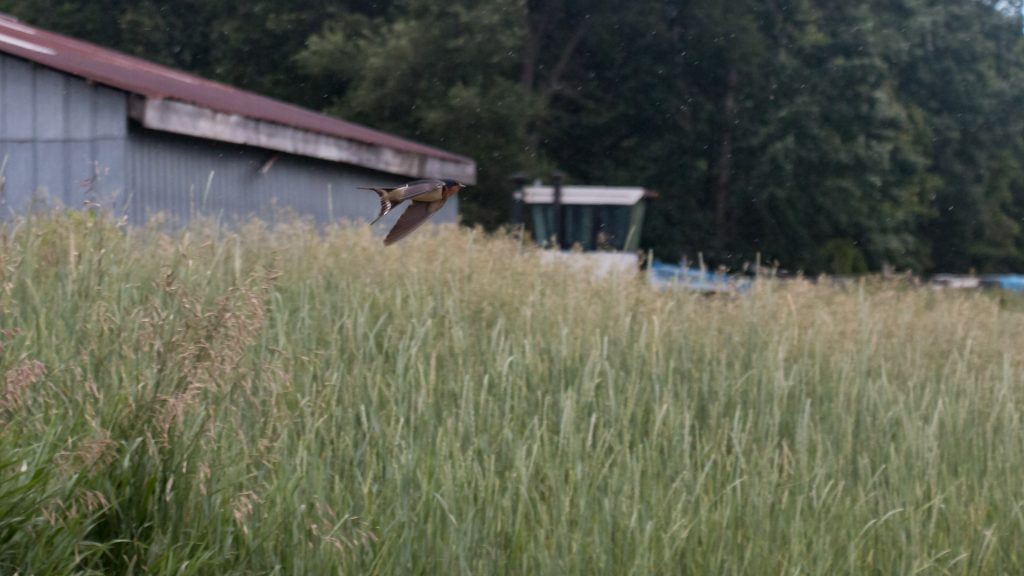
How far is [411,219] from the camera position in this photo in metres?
1.97

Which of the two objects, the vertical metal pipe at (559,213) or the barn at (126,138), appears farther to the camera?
the vertical metal pipe at (559,213)

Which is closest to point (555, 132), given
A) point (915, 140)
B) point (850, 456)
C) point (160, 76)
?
point (915, 140)

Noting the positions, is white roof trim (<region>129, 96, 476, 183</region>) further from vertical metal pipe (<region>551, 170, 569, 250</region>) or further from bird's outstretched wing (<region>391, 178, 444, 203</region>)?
bird's outstretched wing (<region>391, 178, 444, 203</region>)

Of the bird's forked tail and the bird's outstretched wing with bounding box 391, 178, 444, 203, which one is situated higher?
the bird's outstretched wing with bounding box 391, 178, 444, 203

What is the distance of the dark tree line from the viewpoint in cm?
2733

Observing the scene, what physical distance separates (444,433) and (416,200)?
247cm

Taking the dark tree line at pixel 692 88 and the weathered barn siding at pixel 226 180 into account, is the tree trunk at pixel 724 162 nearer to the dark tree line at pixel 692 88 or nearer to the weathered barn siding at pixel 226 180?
the dark tree line at pixel 692 88

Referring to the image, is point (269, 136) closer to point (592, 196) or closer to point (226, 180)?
point (226, 180)

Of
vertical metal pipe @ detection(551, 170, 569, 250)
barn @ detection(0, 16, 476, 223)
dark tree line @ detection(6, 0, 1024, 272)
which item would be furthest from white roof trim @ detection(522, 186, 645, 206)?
barn @ detection(0, 16, 476, 223)

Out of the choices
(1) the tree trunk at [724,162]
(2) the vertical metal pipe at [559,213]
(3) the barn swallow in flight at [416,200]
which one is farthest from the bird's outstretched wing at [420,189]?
(1) the tree trunk at [724,162]

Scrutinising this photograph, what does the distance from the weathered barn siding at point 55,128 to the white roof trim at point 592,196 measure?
10.2m

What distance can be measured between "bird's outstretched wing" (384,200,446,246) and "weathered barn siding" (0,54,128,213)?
8.61 meters

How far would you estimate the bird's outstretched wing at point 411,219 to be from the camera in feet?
6.45

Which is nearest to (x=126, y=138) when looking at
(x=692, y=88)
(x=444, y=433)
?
(x=444, y=433)
